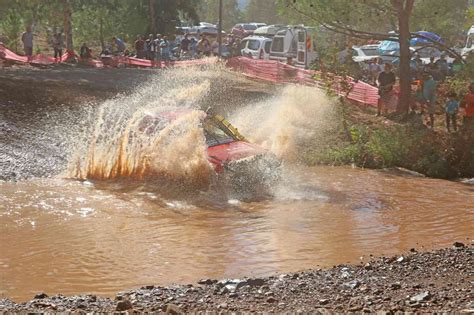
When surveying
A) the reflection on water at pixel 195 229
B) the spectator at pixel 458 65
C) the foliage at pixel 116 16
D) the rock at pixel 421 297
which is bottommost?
the reflection on water at pixel 195 229

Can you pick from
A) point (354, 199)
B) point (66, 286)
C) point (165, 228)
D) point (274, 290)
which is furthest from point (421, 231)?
point (66, 286)

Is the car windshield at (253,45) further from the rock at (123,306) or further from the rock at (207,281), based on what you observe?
the rock at (123,306)

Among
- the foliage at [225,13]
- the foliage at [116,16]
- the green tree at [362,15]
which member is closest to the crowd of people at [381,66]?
the green tree at [362,15]

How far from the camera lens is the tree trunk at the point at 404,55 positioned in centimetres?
2133

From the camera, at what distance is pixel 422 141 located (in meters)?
17.6

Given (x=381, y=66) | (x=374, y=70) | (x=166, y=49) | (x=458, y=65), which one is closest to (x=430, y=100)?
(x=458, y=65)

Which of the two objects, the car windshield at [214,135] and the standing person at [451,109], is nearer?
the car windshield at [214,135]

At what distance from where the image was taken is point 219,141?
1375cm

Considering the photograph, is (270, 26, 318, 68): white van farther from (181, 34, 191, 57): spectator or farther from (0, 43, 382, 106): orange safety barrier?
(181, 34, 191, 57): spectator

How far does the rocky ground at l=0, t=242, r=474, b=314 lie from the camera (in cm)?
643

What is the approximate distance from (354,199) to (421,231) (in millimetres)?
2708

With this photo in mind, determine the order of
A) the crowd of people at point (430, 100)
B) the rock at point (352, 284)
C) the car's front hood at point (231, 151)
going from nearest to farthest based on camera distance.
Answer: the rock at point (352, 284), the car's front hood at point (231, 151), the crowd of people at point (430, 100)

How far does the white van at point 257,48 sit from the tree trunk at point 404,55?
15767 mm

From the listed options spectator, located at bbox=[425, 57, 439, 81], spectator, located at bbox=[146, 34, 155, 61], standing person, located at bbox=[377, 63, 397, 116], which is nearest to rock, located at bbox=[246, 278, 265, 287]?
standing person, located at bbox=[377, 63, 397, 116]
